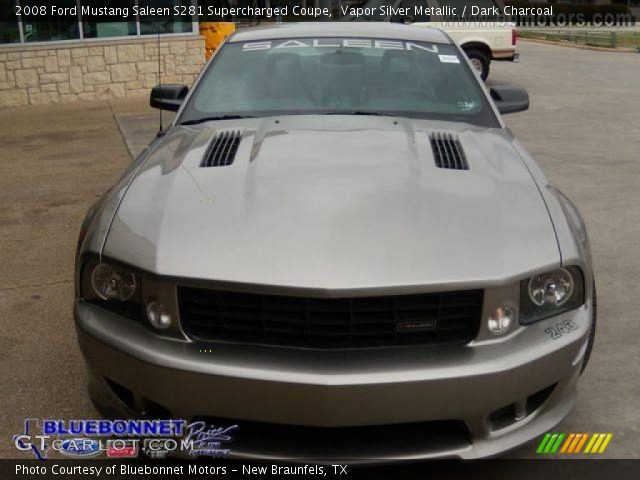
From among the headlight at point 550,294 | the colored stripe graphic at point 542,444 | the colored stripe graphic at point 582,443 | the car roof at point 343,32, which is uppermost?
the car roof at point 343,32

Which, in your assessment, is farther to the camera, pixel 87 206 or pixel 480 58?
pixel 480 58

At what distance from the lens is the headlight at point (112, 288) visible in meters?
2.66

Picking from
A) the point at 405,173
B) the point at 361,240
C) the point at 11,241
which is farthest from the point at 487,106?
the point at 11,241

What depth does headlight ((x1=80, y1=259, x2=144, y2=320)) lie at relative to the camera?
2.66 meters

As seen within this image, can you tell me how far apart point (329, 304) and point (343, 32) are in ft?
8.86

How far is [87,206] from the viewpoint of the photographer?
21.6ft

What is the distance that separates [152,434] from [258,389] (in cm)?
47

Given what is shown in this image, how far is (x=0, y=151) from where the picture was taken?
9.22m

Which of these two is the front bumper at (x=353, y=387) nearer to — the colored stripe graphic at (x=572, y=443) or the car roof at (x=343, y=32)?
the colored stripe graphic at (x=572, y=443)

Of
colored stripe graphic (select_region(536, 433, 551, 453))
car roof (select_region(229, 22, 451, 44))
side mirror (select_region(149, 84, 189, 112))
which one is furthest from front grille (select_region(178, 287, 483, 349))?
car roof (select_region(229, 22, 451, 44))

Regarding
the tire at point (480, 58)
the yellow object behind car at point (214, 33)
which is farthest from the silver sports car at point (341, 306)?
the tire at point (480, 58)

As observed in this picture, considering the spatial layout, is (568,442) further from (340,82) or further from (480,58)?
(480,58)

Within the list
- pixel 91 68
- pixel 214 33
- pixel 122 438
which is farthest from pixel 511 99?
pixel 91 68

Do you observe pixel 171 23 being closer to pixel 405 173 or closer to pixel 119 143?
pixel 119 143
